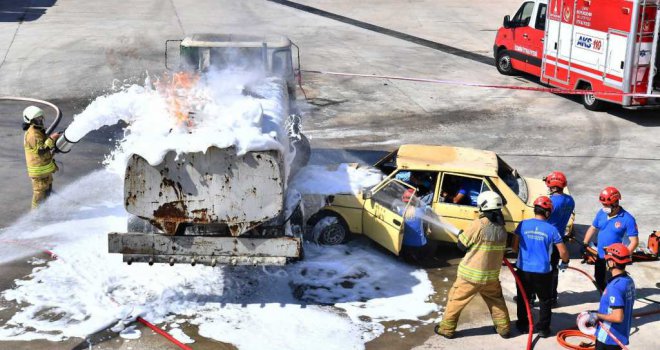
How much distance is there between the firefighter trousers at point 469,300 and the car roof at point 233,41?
6236mm

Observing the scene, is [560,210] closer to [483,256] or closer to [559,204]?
[559,204]

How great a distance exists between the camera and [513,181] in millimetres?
11227

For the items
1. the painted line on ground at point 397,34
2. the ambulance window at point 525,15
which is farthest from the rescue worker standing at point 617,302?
the painted line on ground at point 397,34

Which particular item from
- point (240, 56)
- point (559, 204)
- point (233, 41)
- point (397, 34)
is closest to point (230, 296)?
point (559, 204)

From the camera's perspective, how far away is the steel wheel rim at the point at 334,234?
10.8 metres

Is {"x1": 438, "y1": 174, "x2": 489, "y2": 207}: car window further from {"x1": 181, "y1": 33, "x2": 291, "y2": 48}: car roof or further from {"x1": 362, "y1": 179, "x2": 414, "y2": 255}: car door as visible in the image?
{"x1": 181, "y1": 33, "x2": 291, "y2": 48}: car roof

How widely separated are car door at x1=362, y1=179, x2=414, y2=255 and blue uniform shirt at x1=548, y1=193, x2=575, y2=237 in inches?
72.2

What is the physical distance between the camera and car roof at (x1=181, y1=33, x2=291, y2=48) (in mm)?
13258

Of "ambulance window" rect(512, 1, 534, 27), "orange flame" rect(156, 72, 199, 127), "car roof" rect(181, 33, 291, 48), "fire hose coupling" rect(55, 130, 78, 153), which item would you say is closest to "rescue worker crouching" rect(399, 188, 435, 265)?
"orange flame" rect(156, 72, 199, 127)

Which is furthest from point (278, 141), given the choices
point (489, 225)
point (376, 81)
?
point (376, 81)

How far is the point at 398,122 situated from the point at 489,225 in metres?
9.43

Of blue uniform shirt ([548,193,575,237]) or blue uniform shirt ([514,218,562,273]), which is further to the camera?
blue uniform shirt ([548,193,575,237])

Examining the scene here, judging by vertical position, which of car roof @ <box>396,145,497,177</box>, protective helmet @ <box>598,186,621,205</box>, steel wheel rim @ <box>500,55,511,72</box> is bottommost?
steel wheel rim @ <box>500,55,511,72</box>

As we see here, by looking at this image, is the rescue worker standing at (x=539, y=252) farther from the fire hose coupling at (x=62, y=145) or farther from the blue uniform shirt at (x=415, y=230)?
the fire hose coupling at (x=62, y=145)
